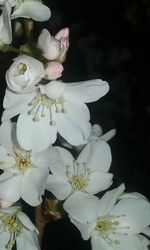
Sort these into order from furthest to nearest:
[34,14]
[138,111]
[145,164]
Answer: [138,111] < [145,164] < [34,14]

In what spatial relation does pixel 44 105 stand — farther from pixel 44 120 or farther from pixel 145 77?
pixel 145 77

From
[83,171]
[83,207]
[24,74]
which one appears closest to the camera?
[24,74]

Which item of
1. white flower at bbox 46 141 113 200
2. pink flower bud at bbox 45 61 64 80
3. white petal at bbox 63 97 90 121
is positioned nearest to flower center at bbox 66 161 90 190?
white flower at bbox 46 141 113 200

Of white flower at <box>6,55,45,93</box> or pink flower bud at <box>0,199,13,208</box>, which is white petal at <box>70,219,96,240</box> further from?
white flower at <box>6,55,45,93</box>

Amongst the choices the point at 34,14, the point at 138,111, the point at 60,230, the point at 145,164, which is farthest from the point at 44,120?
the point at 138,111

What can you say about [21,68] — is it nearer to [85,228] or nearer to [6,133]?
[6,133]

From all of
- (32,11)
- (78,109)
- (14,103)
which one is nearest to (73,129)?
(78,109)

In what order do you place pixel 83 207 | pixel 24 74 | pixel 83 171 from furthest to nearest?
pixel 83 171, pixel 83 207, pixel 24 74
